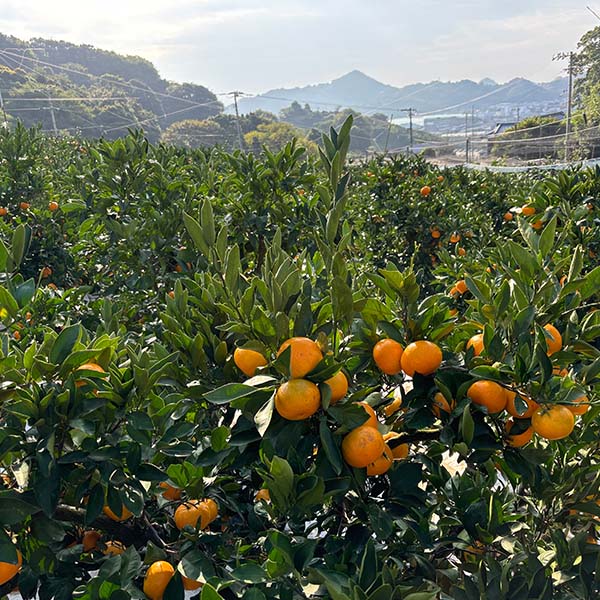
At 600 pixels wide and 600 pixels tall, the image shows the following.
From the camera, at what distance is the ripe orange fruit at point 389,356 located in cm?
89

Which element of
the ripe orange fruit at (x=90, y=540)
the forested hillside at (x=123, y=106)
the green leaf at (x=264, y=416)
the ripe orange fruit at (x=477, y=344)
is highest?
the forested hillside at (x=123, y=106)

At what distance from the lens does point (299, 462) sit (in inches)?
30.3

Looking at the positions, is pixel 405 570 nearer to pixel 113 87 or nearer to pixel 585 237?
pixel 585 237

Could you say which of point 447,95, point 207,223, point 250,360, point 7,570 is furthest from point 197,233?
point 447,95

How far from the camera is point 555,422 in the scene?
0.80 meters

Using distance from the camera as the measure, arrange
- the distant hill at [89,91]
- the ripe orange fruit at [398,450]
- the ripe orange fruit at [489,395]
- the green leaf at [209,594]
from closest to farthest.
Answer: the green leaf at [209,594], the ripe orange fruit at [489,395], the ripe orange fruit at [398,450], the distant hill at [89,91]

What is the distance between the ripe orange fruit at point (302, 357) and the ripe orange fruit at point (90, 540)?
48cm

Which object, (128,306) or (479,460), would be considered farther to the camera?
(128,306)

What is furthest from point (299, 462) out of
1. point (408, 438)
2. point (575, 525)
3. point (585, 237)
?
point (585, 237)

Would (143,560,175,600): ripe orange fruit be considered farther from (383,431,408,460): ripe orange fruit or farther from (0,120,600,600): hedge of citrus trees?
(383,431,408,460): ripe orange fruit

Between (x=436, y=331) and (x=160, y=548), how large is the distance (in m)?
0.55

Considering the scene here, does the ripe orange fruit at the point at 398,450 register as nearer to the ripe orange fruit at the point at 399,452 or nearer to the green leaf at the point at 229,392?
the ripe orange fruit at the point at 399,452

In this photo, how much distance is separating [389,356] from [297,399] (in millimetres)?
223

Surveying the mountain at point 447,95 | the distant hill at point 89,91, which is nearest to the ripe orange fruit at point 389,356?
the distant hill at point 89,91
